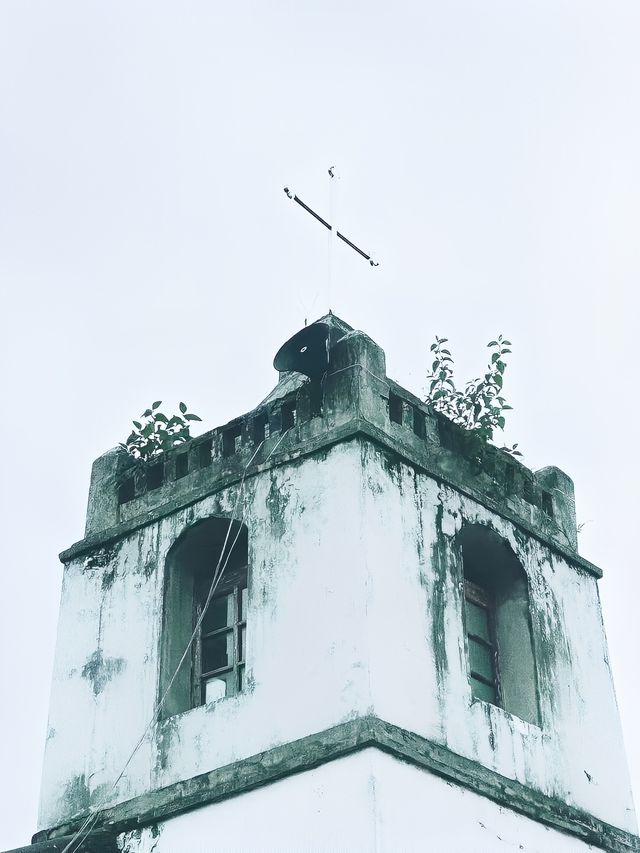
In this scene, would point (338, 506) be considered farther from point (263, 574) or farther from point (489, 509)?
point (489, 509)

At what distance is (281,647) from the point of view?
528 inches

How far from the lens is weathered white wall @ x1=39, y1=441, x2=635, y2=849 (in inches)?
514

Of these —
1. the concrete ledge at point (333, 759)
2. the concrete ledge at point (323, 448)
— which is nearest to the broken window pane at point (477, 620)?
the concrete ledge at point (323, 448)

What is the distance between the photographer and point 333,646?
42.8 ft

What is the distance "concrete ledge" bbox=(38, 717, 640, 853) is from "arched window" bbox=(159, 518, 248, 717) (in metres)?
0.89

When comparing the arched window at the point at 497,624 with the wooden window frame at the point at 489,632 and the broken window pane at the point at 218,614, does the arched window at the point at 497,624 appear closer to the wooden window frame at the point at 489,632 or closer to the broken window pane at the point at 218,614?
the wooden window frame at the point at 489,632

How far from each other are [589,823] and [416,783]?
2165 mm

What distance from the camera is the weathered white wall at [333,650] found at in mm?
13047

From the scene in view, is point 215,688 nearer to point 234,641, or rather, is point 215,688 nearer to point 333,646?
point 234,641

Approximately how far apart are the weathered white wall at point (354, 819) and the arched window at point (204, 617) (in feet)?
3.97

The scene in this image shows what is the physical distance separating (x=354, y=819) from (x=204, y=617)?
3.12m

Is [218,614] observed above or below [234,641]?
above

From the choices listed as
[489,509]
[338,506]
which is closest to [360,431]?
[338,506]

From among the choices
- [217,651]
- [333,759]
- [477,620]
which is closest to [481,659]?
[477,620]
